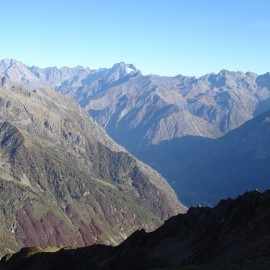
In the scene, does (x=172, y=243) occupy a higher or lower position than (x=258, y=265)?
lower

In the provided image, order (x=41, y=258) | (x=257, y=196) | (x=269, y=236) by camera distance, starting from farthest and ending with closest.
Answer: (x=41, y=258) < (x=257, y=196) < (x=269, y=236)

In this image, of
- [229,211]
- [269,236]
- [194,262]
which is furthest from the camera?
[229,211]

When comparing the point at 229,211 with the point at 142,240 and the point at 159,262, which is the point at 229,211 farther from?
the point at 142,240

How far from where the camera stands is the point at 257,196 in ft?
470

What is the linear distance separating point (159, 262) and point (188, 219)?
54.6m

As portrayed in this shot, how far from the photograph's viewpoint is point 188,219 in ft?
599

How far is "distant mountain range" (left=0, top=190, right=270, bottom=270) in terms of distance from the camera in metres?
107

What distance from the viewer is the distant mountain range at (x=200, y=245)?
10686 cm

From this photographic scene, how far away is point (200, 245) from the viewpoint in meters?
149

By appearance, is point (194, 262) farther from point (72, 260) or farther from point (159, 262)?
point (72, 260)

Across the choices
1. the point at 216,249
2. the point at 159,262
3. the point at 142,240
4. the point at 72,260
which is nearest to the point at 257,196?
the point at 216,249

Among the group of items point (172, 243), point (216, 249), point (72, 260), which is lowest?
point (72, 260)

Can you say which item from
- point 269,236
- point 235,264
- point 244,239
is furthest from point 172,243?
point 235,264

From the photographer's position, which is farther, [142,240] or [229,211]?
[142,240]
